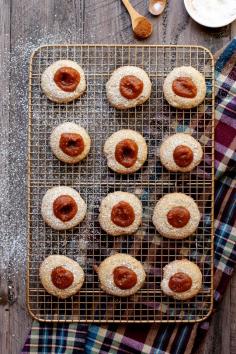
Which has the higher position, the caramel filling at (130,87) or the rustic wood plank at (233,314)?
the caramel filling at (130,87)

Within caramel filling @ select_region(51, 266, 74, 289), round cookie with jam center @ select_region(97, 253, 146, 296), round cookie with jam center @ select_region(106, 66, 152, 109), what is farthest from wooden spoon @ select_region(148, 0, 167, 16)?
caramel filling @ select_region(51, 266, 74, 289)

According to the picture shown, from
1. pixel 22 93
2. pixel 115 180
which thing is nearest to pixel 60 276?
pixel 115 180

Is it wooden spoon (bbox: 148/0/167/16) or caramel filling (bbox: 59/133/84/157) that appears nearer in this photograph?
caramel filling (bbox: 59/133/84/157)

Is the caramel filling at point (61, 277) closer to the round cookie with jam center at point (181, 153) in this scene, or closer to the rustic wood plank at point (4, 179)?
the rustic wood plank at point (4, 179)

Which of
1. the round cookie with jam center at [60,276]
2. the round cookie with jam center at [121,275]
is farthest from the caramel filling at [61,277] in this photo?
the round cookie with jam center at [121,275]

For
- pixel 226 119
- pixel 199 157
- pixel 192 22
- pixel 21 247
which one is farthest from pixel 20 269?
pixel 192 22

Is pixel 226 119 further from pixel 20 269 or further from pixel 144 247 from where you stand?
pixel 20 269

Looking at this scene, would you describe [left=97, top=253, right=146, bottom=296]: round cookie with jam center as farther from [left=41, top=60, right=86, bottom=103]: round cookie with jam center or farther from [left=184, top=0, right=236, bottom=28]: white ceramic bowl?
[left=184, top=0, right=236, bottom=28]: white ceramic bowl
